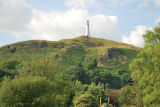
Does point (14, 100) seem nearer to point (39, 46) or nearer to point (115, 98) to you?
point (115, 98)

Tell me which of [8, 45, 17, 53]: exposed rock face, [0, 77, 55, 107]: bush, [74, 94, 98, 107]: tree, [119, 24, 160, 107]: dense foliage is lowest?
[74, 94, 98, 107]: tree

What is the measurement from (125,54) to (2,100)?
132157mm

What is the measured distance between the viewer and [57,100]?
106ft

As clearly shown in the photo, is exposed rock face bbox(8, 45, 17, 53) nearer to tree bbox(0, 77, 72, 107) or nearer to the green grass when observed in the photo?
the green grass

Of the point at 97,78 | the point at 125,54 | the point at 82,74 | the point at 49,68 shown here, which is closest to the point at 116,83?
the point at 97,78

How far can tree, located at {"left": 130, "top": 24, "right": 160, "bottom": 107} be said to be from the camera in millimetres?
24812

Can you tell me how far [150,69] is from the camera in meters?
26.1

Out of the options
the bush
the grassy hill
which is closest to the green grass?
the grassy hill

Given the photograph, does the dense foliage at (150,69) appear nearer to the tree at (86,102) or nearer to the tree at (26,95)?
the tree at (86,102)

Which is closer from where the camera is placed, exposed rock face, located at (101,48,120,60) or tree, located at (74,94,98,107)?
tree, located at (74,94,98,107)

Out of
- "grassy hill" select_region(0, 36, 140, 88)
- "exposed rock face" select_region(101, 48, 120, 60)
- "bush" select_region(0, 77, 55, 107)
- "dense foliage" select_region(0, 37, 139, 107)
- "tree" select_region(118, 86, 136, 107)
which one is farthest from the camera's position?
"exposed rock face" select_region(101, 48, 120, 60)

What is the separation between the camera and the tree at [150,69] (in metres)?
24.8

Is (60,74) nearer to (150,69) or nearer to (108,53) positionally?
(150,69)

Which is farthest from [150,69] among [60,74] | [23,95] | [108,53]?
[108,53]
